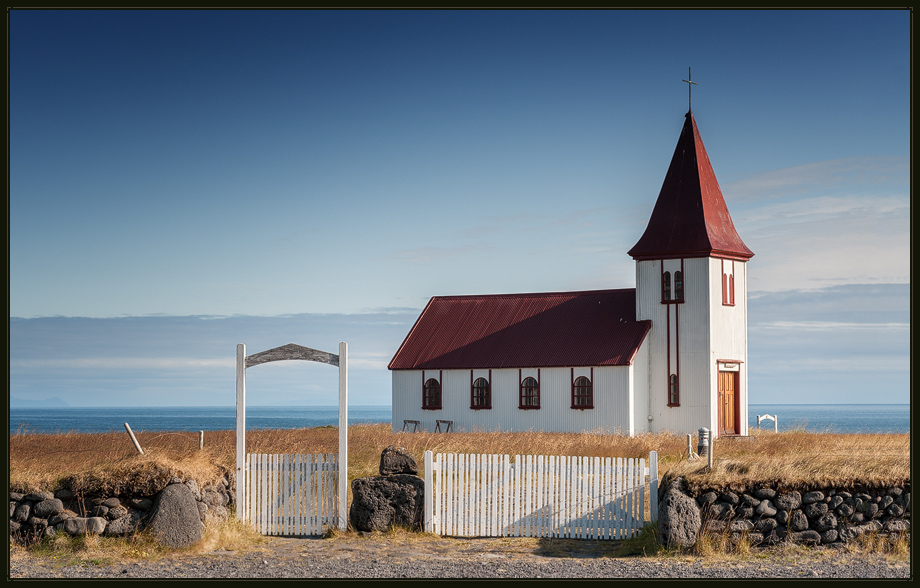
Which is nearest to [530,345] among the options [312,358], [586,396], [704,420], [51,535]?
[586,396]

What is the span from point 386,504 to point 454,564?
94.9 inches

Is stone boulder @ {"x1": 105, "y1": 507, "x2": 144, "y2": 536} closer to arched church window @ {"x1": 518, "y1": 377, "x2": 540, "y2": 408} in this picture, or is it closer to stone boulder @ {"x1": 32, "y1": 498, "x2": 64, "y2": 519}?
stone boulder @ {"x1": 32, "y1": 498, "x2": 64, "y2": 519}

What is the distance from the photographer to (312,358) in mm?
14906

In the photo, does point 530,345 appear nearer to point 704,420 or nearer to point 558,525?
point 704,420

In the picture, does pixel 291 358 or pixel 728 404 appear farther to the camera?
pixel 728 404

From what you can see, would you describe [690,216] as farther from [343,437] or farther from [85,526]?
[85,526]

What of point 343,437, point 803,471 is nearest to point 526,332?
point 343,437

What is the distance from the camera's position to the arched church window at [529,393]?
3759cm

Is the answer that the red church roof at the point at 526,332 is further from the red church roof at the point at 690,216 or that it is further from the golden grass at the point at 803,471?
the golden grass at the point at 803,471

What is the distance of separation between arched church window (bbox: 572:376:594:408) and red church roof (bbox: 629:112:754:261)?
5.21m

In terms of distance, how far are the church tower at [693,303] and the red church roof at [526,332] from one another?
1.36 meters

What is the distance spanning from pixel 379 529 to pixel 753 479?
A: 5.44m

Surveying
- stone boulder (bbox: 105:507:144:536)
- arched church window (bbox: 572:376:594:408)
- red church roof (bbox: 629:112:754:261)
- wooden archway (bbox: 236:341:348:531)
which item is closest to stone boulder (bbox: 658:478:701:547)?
wooden archway (bbox: 236:341:348:531)

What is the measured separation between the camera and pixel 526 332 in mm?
39531
